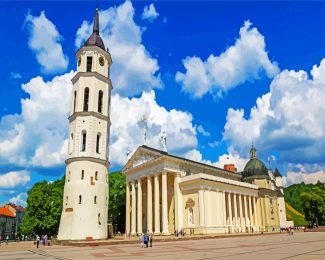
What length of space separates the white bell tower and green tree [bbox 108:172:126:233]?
32.5 meters

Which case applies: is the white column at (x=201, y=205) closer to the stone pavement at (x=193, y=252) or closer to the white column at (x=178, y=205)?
the white column at (x=178, y=205)

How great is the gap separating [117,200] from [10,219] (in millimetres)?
75058

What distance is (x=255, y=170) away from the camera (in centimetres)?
8562

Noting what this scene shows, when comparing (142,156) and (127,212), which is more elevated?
(142,156)

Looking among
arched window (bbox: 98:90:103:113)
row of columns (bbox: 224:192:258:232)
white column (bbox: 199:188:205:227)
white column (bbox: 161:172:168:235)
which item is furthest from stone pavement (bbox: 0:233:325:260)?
row of columns (bbox: 224:192:258:232)

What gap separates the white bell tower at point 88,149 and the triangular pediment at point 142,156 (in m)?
19.4

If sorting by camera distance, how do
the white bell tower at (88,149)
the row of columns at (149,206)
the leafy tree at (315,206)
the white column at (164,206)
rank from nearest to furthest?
the white bell tower at (88,149), the white column at (164,206), the row of columns at (149,206), the leafy tree at (315,206)

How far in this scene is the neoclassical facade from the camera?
60500 millimetres

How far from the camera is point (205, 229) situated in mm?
58531

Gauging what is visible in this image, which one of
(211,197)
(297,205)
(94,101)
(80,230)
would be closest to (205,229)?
(211,197)

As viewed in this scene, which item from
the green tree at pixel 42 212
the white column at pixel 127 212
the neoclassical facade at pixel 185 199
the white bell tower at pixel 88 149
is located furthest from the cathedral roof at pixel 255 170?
the white bell tower at pixel 88 149

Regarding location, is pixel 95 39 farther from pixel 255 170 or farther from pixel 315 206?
pixel 315 206

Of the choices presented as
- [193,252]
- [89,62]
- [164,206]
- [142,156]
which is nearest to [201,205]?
[164,206]

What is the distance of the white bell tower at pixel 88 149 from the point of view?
4091cm
